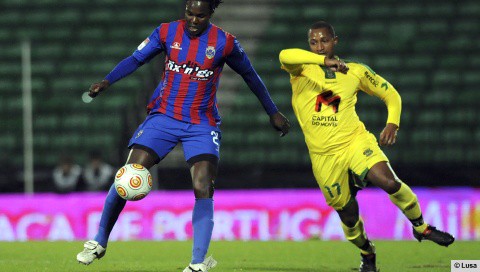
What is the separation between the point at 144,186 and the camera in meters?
6.81

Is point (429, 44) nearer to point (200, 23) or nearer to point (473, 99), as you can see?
point (473, 99)

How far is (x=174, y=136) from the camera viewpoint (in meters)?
7.19

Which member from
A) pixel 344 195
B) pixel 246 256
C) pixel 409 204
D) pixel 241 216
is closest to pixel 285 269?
pixel 344 195

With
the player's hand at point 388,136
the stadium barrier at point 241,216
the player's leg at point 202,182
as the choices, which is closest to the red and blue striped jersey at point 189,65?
the player's leg at point 202,182

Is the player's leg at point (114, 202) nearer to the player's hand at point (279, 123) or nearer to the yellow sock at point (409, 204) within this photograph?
the player's hand at point (279, 123)

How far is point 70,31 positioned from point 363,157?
40.4 ft

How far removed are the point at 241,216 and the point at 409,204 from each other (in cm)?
572

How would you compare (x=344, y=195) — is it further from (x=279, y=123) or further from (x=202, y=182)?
(x=202, y=182)

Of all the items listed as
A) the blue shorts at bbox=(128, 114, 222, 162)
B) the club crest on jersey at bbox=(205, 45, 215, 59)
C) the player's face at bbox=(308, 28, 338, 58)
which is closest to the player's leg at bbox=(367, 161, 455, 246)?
the player's face at bbox=(308, 28, 338, 58)

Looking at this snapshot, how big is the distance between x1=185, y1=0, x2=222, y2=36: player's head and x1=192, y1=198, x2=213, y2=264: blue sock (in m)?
1.20

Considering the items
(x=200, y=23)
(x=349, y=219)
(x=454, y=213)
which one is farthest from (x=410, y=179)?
(x=200, y=23)

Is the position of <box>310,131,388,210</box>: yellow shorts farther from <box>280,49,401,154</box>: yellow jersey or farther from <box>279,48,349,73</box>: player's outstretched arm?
<box>279,48,349,73</box>: player's outstretched arm

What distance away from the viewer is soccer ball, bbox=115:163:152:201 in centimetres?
681

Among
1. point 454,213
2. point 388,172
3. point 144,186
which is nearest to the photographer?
point 144,186
